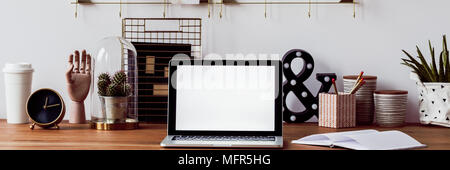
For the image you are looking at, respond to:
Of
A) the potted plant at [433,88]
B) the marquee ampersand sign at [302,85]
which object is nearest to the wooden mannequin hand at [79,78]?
the marquee ampersand sign at [302,85]

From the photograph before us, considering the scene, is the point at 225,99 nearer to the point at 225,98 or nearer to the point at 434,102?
the point at 225,98

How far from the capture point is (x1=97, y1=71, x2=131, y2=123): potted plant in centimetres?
144

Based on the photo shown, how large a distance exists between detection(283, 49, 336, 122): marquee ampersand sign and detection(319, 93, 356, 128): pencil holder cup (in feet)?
0.30

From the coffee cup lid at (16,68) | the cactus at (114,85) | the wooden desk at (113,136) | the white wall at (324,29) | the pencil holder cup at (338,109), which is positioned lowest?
the wooden desk at (113,136)

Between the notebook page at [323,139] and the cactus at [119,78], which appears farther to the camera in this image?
the cactus at [119,78]

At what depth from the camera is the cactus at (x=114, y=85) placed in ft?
4.73

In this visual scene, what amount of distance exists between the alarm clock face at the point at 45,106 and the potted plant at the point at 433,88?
1072mm

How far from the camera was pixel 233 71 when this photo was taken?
4.44ft

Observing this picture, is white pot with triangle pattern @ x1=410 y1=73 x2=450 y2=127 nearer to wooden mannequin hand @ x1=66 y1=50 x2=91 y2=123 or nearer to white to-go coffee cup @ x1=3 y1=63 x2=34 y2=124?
wooden mannequin hand @ x1=66 y1=50 x2=91 y2=123

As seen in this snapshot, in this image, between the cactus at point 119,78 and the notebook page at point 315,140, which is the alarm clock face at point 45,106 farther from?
the notebook page at point 315,140

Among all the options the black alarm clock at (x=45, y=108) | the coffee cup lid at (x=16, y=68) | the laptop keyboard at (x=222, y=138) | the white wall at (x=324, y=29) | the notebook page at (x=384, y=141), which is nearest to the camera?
the notebook page at (x=384, y=141)

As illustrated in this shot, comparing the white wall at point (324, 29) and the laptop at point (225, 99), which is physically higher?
the white wall at point (324, 29)

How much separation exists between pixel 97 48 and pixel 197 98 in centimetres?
44
